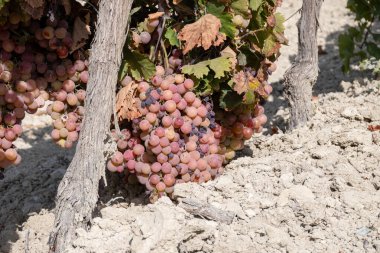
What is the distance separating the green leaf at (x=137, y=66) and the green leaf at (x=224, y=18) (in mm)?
447

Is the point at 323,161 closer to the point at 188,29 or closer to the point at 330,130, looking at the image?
the point at 330,130

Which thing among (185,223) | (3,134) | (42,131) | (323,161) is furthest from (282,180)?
(42,131)

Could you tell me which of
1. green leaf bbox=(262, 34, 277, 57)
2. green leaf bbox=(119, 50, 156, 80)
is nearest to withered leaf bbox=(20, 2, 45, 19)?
green leaf bbox=(119, 50, 156, 80)

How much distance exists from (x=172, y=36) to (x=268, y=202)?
1.08 meters

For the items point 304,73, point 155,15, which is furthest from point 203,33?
point 304,73

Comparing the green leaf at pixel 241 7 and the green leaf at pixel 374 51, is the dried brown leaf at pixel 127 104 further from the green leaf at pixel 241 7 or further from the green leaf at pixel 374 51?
the green leaf at pixel 374 51

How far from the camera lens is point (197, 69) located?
3.47 metres

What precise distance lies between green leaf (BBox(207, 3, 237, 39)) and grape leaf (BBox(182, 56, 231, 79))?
0.15 metres

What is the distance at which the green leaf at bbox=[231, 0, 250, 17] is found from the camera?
3.51 metres

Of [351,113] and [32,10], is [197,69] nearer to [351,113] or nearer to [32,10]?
[32,10]

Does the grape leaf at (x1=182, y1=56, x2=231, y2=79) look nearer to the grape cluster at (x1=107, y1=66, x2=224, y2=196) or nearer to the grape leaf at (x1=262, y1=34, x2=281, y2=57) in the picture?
the grape cluster at (x1=107, y1=66, x2=224, y2=196)

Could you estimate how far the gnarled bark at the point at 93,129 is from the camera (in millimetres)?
3195

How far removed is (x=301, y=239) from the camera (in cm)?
315

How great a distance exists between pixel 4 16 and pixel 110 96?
67 cm
